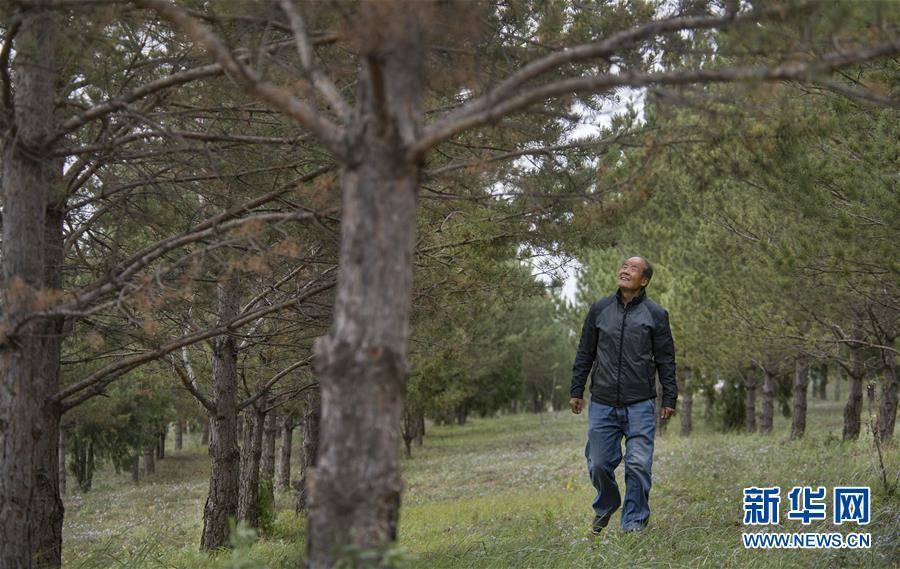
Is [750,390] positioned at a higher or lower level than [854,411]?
higher

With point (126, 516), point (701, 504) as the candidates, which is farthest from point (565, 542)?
point (126, 516)

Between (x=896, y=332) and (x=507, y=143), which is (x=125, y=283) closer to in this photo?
(x=507, y=143)

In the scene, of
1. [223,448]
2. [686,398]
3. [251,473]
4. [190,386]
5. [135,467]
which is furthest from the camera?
[135,467]

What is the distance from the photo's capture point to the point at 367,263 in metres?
2.99

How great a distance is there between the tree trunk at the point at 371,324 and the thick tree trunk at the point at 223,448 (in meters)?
6.61

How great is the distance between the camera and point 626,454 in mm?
6219

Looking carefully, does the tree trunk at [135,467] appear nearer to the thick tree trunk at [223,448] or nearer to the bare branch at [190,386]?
the thick tree trunk at [223,448]

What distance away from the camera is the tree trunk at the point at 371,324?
2951 mm

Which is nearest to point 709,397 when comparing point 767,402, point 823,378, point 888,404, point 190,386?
point 767,402

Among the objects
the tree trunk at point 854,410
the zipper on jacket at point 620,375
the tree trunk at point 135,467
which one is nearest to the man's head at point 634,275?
the zipper on jacket at point 620,375

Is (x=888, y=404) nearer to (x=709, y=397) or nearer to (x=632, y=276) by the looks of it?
(x=632, y=276)

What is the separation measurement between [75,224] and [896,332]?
11024 mm

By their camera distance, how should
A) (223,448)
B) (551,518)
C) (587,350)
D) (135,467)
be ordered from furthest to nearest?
(135,467) → (223,448) → (551,518) → (587,350)

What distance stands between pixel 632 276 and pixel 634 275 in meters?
0.02
